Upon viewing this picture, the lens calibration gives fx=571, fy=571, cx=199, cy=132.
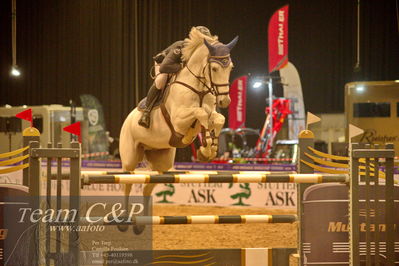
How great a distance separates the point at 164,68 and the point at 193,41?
277 millimetres

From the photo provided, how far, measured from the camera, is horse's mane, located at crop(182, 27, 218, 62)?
3775mm

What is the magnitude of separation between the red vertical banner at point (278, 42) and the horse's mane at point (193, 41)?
5.69 m

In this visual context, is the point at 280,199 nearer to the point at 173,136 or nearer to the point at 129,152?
the point at 129,152

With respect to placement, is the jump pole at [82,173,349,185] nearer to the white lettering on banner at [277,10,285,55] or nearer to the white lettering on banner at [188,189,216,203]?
the white lettering on banner at [188,189,216,203]

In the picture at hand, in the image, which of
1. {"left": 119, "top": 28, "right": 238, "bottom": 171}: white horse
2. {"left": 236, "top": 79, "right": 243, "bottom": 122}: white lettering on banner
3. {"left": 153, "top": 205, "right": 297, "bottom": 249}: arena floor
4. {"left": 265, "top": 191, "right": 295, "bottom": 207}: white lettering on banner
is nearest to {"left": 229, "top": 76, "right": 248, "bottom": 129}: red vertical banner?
{"left": 236, "top": 79, "right": 243, "bottom": 122}: white lettering on banner

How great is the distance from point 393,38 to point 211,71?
8940 mm

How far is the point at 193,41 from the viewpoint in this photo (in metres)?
3.84

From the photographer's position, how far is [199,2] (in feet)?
38.9

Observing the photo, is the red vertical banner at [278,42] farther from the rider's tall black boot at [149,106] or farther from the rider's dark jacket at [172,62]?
the rider's dark jacket at [172,62]

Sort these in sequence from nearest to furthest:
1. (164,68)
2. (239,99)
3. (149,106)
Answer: (164,68) < (149,106) < (239,99)

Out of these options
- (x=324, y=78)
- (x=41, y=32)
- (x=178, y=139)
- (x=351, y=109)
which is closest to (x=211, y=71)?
(x=178, y=139)

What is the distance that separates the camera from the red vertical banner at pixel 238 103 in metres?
10.7

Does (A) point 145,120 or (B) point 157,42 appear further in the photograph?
(B) point 157,42

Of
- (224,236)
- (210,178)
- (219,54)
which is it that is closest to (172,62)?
(219,54)
